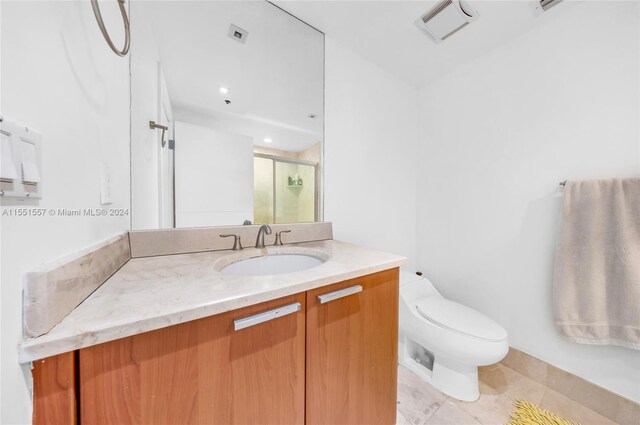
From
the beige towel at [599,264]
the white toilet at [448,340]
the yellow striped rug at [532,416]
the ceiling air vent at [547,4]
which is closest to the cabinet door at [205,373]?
the white toilet at [448,340]

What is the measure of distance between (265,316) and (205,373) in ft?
0.54

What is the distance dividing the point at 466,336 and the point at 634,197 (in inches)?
38.8

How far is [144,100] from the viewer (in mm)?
908

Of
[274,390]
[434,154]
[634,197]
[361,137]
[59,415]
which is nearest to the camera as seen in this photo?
[59,415]

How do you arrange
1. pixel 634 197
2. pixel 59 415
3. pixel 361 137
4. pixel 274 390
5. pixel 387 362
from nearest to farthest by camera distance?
pixel 59 415 → pixel 274 390 → pixel 387 362 → pixel 634 197 → pixel 361 137

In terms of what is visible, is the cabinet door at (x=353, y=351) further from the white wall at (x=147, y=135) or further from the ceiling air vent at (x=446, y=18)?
the ceiling air vent at (x=446, y=18)

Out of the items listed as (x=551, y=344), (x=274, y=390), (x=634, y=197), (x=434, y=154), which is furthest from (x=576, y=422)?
(x=434, y=154)

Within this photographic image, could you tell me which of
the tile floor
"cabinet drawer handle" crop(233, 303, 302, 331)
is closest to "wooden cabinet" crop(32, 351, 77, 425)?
"cabinet drawer handle" crop(233, 303, 302, 331)

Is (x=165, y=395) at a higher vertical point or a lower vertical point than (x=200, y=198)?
lower

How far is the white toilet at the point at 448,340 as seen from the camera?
3.47ft

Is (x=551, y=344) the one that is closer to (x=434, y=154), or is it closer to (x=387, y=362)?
(x=387, y=362)

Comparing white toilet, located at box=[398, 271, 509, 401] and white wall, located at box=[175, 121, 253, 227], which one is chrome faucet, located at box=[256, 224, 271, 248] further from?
white toilet, located at box=[398, 271, 509, 401]

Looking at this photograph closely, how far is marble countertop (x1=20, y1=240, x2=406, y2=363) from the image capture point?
1.17 feet

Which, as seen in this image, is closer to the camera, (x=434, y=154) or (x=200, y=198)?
(x=200, y=198)
